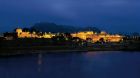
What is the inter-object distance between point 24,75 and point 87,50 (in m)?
56.9

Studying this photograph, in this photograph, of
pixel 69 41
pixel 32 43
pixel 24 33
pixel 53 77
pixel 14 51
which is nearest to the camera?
pixel 53 77

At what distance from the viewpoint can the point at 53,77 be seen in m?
33.4

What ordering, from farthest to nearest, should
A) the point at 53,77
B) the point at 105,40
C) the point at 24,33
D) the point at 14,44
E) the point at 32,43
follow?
the point at 105,40, the point at 24,33, the point at 32,43, the point at 14,44, the point at 53,77

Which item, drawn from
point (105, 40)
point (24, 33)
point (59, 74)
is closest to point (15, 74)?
point (59, 74)

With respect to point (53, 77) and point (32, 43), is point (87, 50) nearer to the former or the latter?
point (32, 43)

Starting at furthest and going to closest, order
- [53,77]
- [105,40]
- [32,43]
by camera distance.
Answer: [105,40]
[32,43]
[53,77]

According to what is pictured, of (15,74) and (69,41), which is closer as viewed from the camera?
(15,74)

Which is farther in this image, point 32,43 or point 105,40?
point 105,40

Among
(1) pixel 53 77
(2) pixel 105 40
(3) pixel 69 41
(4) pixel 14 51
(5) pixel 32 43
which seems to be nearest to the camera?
(1) pixel 53 77

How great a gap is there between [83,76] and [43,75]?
3057 millimetres

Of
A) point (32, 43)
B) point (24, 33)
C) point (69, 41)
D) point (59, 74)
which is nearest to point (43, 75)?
point (59, 74)

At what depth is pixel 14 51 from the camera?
A: 231 ft

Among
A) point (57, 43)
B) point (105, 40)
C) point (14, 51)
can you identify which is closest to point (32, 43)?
point (57, 43)

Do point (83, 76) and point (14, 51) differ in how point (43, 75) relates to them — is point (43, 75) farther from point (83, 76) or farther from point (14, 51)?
point (14, 51)
